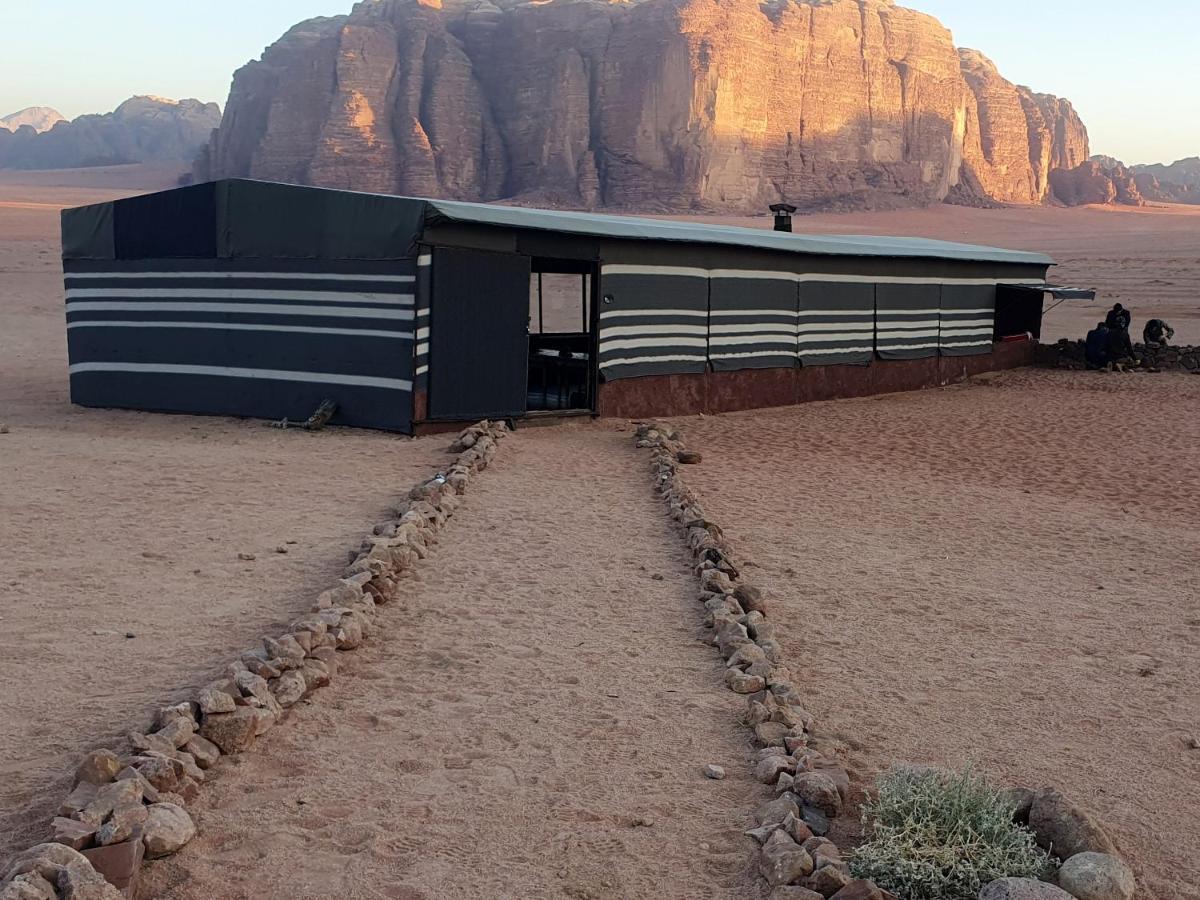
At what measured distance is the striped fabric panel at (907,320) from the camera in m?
19.9

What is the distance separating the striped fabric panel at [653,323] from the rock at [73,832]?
11487 mm

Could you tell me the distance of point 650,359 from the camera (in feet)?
50.8

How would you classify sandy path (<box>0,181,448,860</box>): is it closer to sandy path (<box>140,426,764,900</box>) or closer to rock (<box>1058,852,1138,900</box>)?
sandy path (<box>140,426,764,900</box>)

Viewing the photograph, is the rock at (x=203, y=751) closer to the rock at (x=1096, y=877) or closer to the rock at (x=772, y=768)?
the rock at (x=772, y=768)

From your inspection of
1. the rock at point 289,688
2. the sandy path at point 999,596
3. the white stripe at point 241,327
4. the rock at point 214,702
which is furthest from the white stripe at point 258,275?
the rock at point 214,702

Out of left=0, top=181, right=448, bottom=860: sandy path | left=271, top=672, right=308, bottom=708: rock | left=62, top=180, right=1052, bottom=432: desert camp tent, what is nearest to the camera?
left=0, top=181, right=448, bottom=860: sandy path

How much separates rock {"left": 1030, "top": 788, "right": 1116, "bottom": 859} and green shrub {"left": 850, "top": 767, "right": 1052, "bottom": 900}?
0.09 metres

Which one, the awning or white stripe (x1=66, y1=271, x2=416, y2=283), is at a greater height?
white stripe (x1=66, y1=271, x2=416, y2=283)

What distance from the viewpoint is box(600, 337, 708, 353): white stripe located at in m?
14.8

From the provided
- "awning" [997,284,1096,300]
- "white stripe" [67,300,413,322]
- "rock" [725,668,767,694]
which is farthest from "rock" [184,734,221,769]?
"awning" [997,284,1096,300]

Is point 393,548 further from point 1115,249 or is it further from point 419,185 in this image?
point 419,185

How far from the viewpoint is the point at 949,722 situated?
17.0ft

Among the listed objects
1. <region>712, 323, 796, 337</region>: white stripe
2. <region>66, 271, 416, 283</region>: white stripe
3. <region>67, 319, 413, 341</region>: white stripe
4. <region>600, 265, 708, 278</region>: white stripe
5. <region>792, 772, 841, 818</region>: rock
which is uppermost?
<region>600, 265, 708, 278</region>: white stripe

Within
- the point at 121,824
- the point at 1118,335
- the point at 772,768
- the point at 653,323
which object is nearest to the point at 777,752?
the point at 772,768
